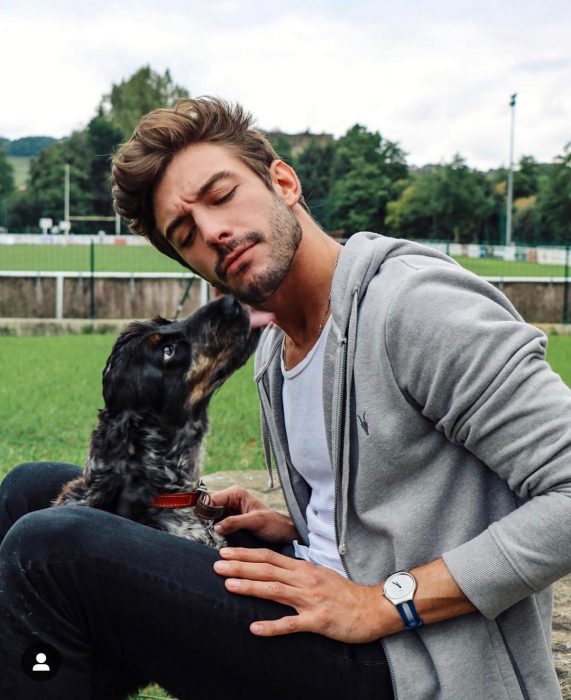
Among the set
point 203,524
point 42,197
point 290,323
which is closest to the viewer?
point 290,323

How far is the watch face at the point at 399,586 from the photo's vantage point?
6.38 feet

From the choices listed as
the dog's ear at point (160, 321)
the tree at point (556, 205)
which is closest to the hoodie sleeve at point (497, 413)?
the dog's ear at point (160, 321)

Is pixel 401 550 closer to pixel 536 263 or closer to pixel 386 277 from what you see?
pixel 386 277

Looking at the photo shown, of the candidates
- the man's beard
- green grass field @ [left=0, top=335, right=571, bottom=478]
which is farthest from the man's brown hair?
green grass field @ [left=0, top=335, right=571, bottom=478]

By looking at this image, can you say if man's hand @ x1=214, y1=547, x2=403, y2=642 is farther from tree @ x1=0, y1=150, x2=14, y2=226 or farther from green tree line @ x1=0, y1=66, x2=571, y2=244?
tree @ x1=0, y1=150, x2=14, y2=226

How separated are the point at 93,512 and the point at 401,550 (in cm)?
71

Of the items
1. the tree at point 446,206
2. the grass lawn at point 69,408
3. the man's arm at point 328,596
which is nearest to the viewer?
the man's arm at point 328,596

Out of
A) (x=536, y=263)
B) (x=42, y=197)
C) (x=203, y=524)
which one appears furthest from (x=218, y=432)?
(x=42, y=197)

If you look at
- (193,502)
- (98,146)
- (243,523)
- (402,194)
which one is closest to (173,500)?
(193,502)

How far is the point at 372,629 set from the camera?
197 centimetres

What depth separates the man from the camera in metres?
1.82

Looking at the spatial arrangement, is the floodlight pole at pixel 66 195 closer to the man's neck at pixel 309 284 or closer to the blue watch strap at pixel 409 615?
the man's neck at pixel 309 284

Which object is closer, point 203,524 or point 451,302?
point 451,302

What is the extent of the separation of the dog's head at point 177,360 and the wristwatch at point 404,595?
3.97 feet
